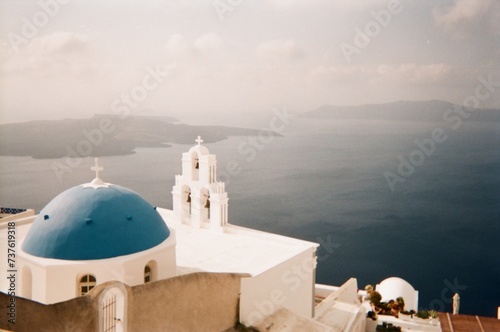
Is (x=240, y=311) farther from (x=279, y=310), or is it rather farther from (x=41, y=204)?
(x=41, y=204)

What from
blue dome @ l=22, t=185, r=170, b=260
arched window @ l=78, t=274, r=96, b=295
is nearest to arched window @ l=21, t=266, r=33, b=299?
blue dome @ l=22, t=185, r=170, b=260

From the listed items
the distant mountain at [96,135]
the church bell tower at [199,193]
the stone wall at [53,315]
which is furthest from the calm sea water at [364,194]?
the stone wall at [53,315]

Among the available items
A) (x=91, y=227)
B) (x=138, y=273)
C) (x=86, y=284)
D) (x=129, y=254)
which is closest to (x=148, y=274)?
(x=138, y=273)

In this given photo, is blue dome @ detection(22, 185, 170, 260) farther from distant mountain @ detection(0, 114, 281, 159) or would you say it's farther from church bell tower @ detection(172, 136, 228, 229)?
distant mountain @ detection(0, 114, 281, 159)

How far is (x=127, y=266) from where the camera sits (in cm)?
957

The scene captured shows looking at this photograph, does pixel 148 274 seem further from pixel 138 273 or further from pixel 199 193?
pixel 199 193

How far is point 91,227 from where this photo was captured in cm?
966

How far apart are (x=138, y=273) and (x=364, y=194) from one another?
36.1 m

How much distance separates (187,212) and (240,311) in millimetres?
5022

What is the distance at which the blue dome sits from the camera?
9.48 meters

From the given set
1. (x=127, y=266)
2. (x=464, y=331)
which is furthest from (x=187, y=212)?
(x=464, y=331)

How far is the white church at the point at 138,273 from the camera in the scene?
8883 mm

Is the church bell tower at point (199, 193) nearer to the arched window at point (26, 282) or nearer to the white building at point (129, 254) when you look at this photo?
the white building at point (129, 254)

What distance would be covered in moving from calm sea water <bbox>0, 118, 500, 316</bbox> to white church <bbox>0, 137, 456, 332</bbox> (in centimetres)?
2380
